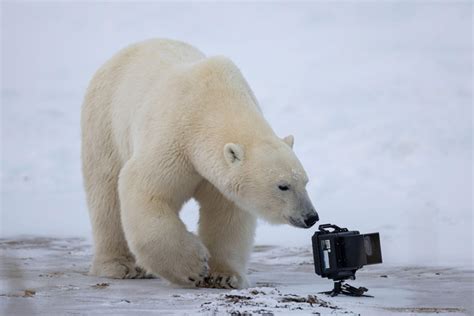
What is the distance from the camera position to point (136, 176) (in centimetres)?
564

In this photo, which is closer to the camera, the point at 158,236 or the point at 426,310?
the point at 426,310

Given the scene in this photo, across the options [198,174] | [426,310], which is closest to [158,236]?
[198,174]

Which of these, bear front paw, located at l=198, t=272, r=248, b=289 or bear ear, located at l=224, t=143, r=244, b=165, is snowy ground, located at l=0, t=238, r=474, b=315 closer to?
bear front paw, located at l=198, t=272, r=248, b=289

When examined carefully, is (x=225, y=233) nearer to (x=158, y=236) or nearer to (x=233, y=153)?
(x=158, y=236)

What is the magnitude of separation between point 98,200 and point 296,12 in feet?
33.1

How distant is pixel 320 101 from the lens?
1216 cm

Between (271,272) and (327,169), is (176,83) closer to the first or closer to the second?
(271,272)

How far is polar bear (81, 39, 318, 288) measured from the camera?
533 centimetres

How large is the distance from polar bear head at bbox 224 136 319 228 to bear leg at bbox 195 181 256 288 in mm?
409

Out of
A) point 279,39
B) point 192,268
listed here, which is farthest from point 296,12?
point 192,268

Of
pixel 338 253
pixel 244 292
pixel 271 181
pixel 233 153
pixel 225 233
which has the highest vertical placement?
pixel 233 153

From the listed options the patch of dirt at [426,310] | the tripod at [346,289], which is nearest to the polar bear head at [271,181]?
the tripod at [346,289]

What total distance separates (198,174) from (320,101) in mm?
6594

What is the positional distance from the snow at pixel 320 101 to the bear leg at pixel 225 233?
0.39 meters
